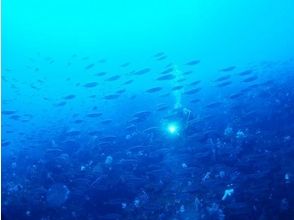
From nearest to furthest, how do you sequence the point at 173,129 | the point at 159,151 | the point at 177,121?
the point at 159,151 → the point at 173,129 → the point at 177,121

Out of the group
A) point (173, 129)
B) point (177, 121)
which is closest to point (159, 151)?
point (173, 129)

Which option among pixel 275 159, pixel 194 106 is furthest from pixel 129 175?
pixel 194 106

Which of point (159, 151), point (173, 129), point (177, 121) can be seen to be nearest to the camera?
point (159, 151)

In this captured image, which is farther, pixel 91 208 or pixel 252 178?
Result: pixel 91 208

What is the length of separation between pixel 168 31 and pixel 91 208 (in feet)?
71.7

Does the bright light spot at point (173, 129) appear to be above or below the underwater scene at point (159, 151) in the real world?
above

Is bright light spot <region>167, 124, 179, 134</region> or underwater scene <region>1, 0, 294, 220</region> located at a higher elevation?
bright light spot <region>167, 124, 179, 134</region>

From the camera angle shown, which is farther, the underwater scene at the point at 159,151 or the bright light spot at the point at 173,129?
the bright light spot at the point at 173,129

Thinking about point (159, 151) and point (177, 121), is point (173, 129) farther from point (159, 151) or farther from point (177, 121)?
point (159, 151)

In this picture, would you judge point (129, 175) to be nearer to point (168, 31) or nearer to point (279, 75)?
point (279, 75)

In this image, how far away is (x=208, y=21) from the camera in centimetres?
2791

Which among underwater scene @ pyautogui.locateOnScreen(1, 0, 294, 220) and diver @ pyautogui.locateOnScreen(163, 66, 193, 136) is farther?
diver @ pyautogui.locateOnScreen(163, 66, 193, 136)

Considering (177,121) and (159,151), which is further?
(177,121)

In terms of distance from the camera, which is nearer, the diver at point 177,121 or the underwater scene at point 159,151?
the underwater scene at point 159,151
